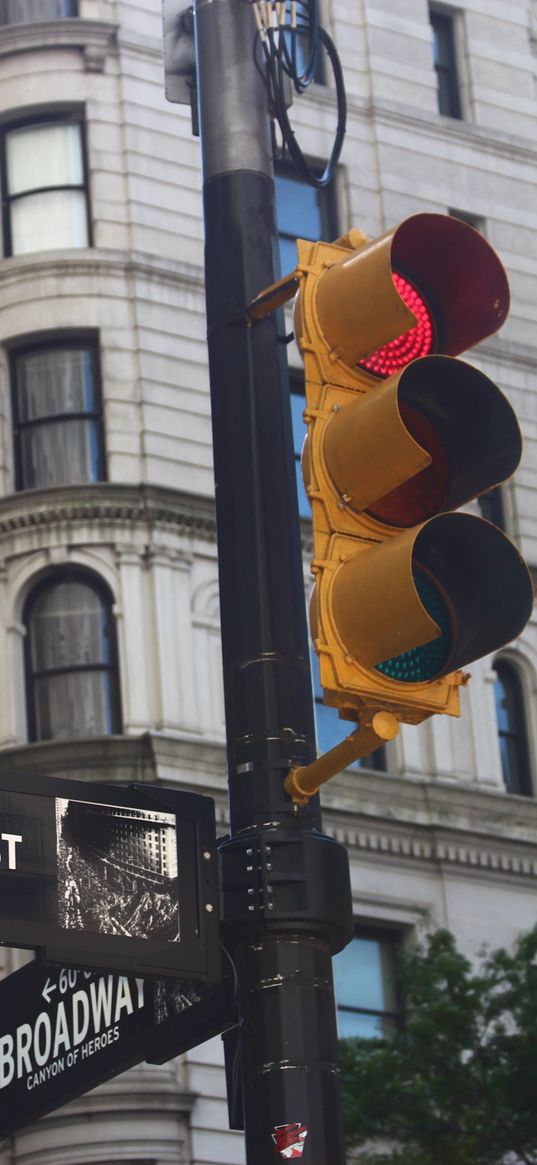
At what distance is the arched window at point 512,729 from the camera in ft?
112

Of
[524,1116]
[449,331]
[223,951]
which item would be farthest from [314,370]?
[524,1116]

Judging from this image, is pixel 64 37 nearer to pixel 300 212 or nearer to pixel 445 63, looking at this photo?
pixel 300 212

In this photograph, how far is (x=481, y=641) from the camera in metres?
5.88

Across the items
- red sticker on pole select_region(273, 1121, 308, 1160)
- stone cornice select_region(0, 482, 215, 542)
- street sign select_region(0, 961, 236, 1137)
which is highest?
stone cornice select_region(0, 482, 215, 542)

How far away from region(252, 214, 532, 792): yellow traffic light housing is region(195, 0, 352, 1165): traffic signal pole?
0.41 meters

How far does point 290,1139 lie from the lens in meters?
5.57

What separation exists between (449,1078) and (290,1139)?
1888cm

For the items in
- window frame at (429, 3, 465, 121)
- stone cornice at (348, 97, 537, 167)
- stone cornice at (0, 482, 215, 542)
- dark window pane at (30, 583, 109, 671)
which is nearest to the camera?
dark window pane at (30, 583, 109, 671)

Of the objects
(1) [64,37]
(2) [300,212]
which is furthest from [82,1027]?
(2) [300,212]

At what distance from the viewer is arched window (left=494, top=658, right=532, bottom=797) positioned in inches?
1350

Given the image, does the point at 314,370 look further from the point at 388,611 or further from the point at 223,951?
the point at 223,951

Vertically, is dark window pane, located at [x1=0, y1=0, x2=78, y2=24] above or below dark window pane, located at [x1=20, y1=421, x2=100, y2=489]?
above

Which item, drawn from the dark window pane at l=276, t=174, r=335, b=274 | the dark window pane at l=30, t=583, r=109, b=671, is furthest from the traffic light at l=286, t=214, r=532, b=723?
the dark window pane at l=276, t=174, r=335, b=274

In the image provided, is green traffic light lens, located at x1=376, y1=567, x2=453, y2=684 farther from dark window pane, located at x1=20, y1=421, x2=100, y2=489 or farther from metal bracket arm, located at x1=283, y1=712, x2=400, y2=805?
dark window pane, located at x1=20, y1=421, x2=100, y2=489
